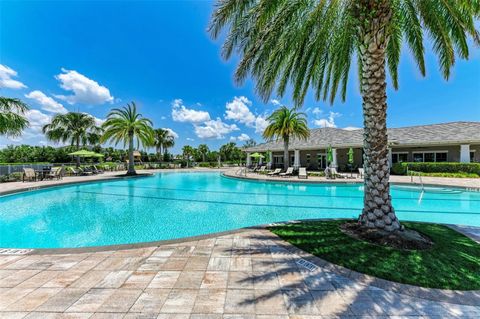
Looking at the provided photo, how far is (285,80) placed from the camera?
7.53 m

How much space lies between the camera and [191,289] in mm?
3107

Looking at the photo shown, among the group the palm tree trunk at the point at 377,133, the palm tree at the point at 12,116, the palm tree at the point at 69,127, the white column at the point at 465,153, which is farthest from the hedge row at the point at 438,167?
the palm tree at the point at 69,127

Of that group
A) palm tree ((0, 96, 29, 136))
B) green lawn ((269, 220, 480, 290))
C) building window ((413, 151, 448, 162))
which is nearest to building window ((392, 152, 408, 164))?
building window ((413, 151, 448, 162))

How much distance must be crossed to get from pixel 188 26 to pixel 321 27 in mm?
10118

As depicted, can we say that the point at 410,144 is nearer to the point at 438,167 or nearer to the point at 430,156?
the point at 430,156

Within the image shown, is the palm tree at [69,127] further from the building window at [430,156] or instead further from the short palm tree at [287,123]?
the building window at [430,156]

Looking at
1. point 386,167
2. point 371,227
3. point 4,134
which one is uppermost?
point 4,134

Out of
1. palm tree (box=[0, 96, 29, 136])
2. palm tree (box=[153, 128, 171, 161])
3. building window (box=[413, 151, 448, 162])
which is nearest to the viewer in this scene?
palm tree (box=[0, 96, 29, 136])

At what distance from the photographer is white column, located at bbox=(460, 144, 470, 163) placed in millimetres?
19422

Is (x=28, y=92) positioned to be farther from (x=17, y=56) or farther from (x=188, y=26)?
(x=188, y=26)

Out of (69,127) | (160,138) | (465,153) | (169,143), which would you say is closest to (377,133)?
(465,153)

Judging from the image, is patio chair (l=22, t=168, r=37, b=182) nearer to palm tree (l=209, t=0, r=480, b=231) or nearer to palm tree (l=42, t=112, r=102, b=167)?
palm tree (l=42, t=112, r=102, b=167)

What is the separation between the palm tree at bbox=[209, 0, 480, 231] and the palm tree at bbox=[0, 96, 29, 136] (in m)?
17.4

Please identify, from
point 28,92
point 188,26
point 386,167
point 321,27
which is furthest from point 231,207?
point 28,92
